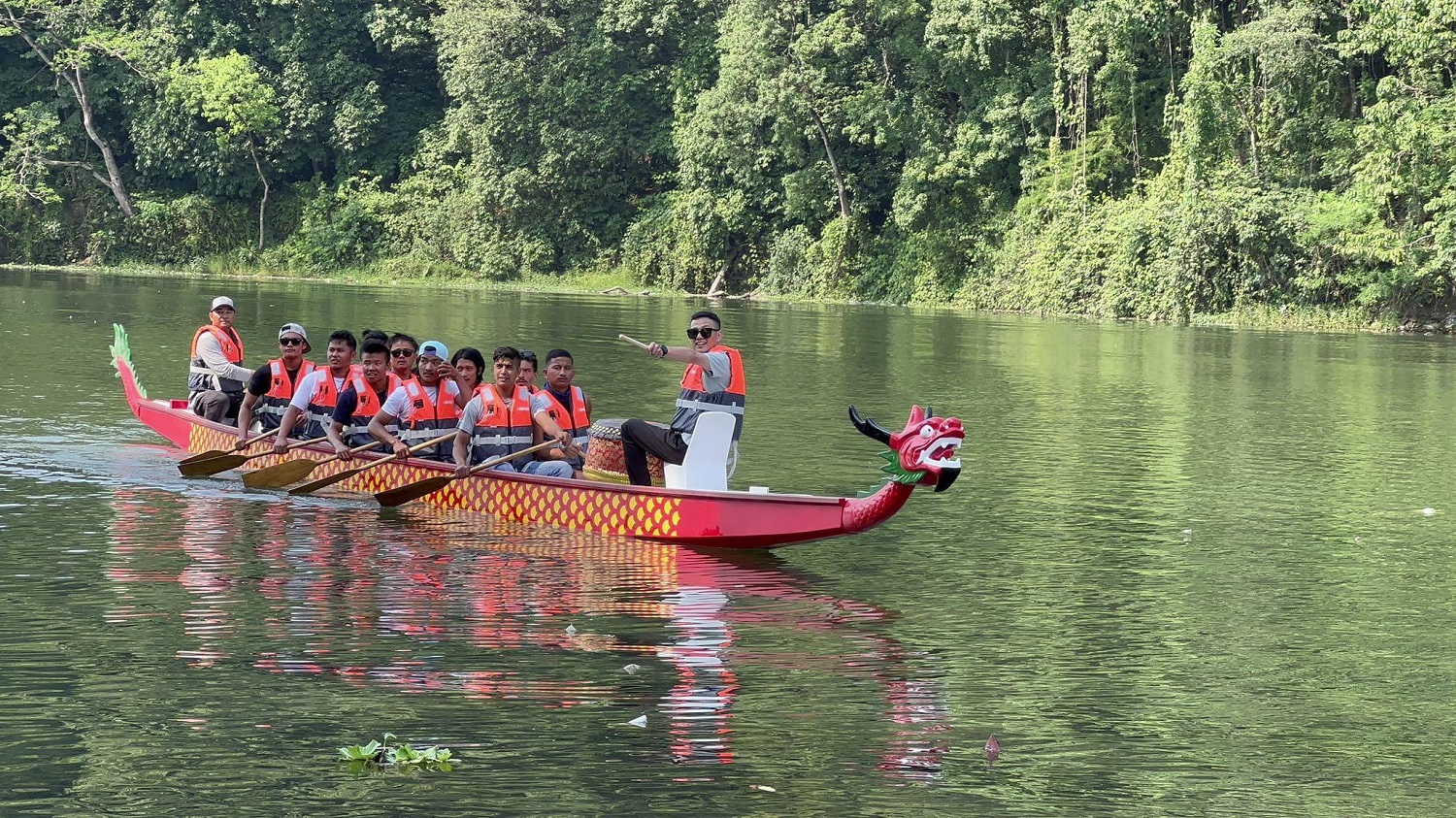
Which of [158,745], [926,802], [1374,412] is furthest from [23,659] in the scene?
[1374,412]

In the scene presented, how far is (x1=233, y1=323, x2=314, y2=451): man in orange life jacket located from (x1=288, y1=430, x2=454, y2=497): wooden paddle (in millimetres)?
1010

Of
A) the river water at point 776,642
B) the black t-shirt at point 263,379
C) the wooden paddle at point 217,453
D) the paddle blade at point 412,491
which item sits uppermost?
the black t-shirt at point 263,379

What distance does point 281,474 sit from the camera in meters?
14.0

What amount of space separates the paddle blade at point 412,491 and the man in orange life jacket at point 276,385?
5.57 feet

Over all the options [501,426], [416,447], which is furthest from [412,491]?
[501,426]

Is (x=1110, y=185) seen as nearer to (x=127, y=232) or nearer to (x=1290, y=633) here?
(x=127, y=232)

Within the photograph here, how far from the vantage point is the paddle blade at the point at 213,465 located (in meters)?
14.5

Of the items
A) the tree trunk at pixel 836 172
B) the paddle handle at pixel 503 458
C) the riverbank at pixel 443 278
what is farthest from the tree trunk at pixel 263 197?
the paddle handle at pixel 503 458

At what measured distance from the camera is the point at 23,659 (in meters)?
8.51

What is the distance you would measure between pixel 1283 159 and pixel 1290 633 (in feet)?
117

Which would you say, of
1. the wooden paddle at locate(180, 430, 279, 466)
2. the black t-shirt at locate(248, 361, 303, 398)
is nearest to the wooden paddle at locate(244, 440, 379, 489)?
the wooden paddle at locate(180, 430, 279, 466)

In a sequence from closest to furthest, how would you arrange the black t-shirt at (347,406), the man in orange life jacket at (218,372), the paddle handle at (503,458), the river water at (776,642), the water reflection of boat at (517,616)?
the river water at (776,642), the water reflection of boat at (517,616), the paddle handle at (503,458), the black t-shirt at (347,406), the man in orange life jacket at (218,372)

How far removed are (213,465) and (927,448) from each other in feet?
21.8

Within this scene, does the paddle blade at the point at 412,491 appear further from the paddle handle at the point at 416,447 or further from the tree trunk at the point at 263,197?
the tree trunk at the point at 263,197
